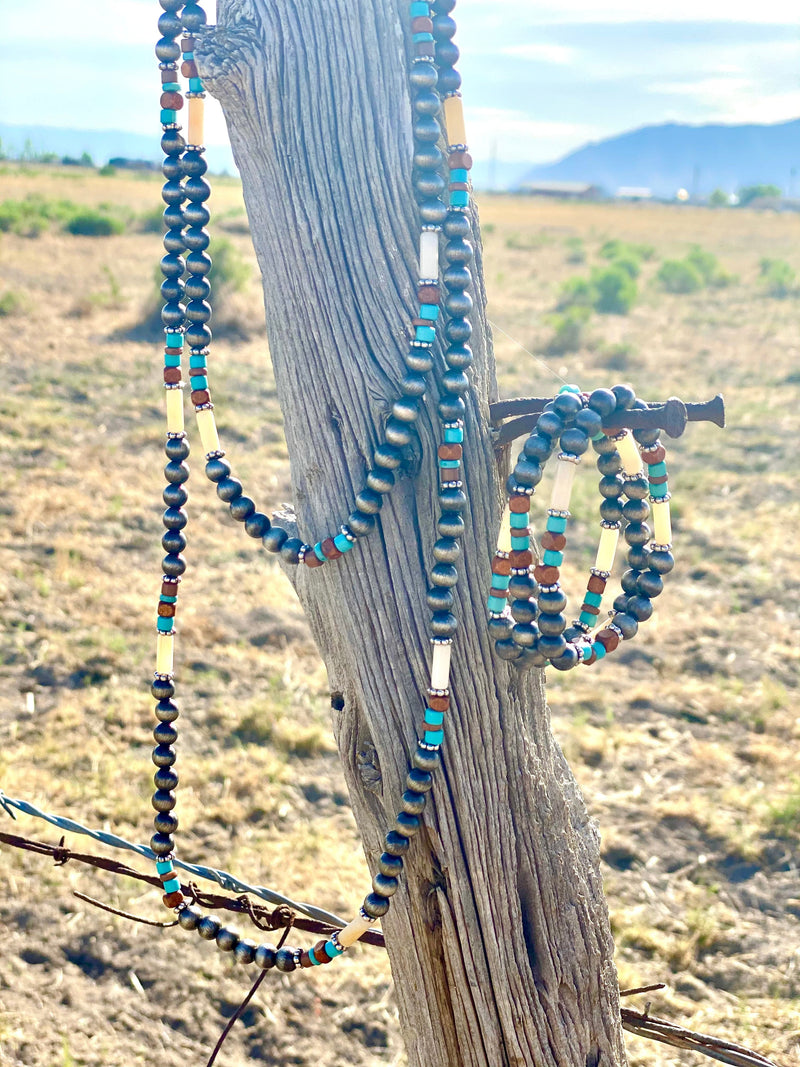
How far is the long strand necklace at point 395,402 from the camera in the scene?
1.56 meters

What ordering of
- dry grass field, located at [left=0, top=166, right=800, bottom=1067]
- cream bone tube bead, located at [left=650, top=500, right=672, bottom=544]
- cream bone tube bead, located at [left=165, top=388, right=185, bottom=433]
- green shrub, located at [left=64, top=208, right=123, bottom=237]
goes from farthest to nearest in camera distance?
green shrub, located at [left=64, top=208, right=123, bottom=237] → dry grass field, located at [left=0, top=166, right=800, bottom=1067] → cream bone tube bead, located at [left=165, top=388, right=185, bottom=433] → cream bone tube bead, located at [left=650, top=500, right=672, bottom=544]

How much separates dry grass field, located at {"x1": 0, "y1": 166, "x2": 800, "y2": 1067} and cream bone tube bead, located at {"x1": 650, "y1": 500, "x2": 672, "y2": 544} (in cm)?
234

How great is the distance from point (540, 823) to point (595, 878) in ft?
0.65

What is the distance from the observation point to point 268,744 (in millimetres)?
4992

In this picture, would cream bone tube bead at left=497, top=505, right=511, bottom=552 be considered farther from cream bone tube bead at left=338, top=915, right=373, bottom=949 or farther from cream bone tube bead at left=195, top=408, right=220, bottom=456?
cream bone tube bead at left=338, top=915, right=373, bottom=949

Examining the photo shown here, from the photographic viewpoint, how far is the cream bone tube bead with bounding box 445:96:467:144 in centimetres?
156

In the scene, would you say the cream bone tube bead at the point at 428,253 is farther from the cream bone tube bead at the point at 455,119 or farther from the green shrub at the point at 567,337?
the green shrub at the point at 567,337

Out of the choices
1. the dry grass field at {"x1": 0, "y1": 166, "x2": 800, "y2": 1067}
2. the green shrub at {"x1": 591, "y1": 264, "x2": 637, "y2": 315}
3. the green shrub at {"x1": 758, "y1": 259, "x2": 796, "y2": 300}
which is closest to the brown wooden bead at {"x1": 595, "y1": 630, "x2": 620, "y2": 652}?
the dry grass field at {"x1": 0, "y1": 166, "x2": 800, "y2": 1067}

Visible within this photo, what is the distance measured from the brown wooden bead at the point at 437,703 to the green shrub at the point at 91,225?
2102 cm

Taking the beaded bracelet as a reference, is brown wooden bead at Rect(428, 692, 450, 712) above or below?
below

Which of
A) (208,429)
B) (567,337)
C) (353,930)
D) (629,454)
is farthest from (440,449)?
(567,337)

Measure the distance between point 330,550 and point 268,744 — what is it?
139 inches

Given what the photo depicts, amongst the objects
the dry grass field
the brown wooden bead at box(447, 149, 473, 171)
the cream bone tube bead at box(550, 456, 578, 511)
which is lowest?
the dry grass field

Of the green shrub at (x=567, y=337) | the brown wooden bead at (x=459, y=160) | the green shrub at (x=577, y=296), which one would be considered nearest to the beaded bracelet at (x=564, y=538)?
the brown wooden bead at (x=459, y=160)
